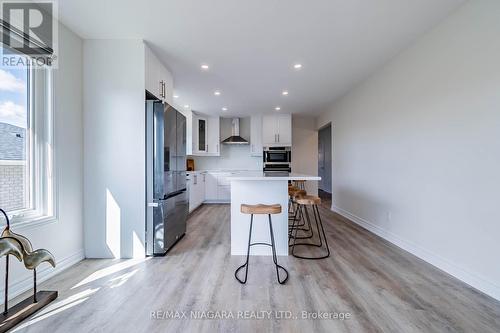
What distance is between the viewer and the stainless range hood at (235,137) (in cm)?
654

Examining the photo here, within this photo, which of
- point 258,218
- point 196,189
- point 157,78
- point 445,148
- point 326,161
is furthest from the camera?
point 326,161

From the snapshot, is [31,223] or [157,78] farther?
[157,78]

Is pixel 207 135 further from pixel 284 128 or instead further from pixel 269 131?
pixel 284 128

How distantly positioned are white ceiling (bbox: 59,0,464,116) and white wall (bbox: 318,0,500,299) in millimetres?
319

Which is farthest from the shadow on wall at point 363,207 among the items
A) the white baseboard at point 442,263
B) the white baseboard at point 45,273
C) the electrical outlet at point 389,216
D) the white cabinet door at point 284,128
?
the white baseboard at point 45,273

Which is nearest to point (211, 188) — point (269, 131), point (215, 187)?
point (215, 187)

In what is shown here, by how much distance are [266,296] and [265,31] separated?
8.71 ft

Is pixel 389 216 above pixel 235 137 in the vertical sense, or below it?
below

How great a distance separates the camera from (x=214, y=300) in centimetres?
183

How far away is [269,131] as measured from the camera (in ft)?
21.2

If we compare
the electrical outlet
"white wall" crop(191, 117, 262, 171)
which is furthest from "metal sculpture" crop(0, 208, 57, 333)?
"white wall" crop(191, 117, 262, 171)

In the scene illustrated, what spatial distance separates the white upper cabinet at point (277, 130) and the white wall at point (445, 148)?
9.36 feet

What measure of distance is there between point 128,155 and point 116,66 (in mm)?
1074

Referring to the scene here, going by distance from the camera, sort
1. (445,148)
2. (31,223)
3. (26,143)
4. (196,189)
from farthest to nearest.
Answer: (196,189)
(445,148)
(26,143)
(31,223)
